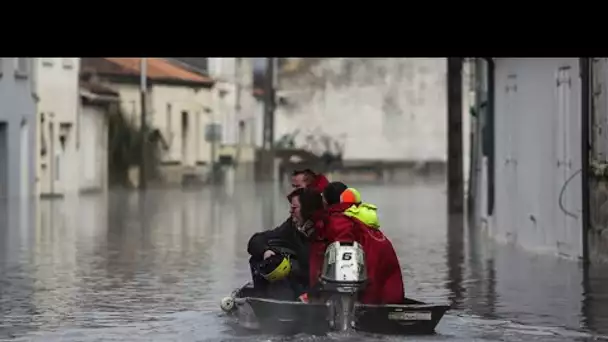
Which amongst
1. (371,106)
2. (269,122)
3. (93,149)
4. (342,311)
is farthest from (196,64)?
(342,311)

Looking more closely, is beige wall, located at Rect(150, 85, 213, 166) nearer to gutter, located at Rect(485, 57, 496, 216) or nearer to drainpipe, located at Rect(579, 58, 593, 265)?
gutter, located at Rect(485, 57, 496, 216)

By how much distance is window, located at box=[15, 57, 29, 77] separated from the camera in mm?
47156

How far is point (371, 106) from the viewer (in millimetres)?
72125

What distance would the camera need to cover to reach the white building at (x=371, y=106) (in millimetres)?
70250

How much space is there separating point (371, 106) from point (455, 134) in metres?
36.2

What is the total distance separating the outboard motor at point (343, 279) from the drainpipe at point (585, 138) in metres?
9.89

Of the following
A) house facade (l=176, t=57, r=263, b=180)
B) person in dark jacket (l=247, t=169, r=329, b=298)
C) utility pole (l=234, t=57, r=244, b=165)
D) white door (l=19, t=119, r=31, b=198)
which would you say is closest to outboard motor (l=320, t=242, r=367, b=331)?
person in dark jacket (l=247, t=169, r=329, b=298)

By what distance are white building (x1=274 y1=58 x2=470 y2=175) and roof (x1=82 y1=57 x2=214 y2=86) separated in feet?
16.4

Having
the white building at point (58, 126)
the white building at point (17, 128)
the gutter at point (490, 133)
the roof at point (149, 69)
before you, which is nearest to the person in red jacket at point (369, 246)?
the gutter at point (490, 133)

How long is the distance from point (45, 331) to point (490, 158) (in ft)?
53.3

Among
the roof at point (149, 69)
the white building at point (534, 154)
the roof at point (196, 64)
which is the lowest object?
the white building at point (534, 154)

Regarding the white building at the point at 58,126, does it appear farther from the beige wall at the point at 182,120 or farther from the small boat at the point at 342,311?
the small boat at the point at 342,311

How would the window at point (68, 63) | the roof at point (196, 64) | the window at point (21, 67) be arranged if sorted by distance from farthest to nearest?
the roof at point (196, 64), the window at point (68, 63), the window at point (21, 67)
